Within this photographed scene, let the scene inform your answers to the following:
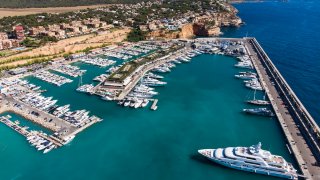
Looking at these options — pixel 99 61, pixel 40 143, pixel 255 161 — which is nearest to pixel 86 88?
pixel 99 61

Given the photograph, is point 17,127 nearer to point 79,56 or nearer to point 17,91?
point 17,91

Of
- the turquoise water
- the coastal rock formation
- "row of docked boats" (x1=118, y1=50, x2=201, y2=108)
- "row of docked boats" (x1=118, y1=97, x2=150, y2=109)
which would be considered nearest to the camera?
the turquoise water

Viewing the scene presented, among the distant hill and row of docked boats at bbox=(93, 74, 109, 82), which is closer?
row of docked boats at bbox=(93, 74, 109, 82)

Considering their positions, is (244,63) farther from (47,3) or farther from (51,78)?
(47,3)

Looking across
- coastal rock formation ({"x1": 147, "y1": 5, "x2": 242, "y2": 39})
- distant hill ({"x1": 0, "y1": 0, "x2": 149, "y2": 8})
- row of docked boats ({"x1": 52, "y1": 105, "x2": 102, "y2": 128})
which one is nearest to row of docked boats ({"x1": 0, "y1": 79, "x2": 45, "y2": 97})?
row of docked boats ({"x1": 52, "y1": 105, "x2": 102, "y2": 128})

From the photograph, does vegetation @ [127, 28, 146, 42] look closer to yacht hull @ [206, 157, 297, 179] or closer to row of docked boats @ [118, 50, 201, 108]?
row of docked boats @ [118, 50, 201, 108]

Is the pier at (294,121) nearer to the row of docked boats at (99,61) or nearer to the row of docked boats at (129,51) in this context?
the row of docked boats at (129,51)

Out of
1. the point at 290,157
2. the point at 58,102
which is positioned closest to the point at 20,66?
the point at 58,102
